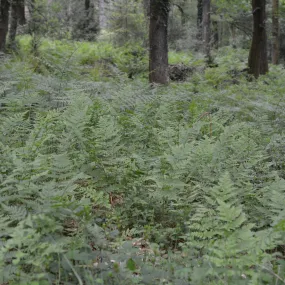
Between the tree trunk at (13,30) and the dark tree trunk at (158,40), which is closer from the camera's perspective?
the dark tree trunk at (158,40)

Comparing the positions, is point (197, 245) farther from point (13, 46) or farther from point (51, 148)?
point (13, 46)

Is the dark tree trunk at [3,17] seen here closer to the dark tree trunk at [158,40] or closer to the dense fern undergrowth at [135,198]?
the dark tree trunk at [158,40]

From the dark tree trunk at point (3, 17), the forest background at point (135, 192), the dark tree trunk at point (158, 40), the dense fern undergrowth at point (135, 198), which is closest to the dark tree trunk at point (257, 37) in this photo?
the dark tree trunk at point (158, 40)

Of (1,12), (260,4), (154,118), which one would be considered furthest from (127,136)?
(260,4)

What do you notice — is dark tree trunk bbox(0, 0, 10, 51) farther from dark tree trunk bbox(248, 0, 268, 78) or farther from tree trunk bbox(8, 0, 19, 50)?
dark tree trunk bbox(248, 0, 268, 78)

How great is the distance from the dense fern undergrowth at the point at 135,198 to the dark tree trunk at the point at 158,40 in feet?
10.2

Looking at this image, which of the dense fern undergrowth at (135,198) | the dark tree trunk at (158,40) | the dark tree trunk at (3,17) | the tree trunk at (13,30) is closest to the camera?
the dense fern undergrowth at (135,198)

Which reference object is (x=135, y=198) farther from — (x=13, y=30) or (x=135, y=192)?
(x=13, y=30)

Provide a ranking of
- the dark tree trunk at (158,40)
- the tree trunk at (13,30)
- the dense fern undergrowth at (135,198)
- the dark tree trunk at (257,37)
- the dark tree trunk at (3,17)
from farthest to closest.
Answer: the dark tree trunk at (257,37) < the tree trunk at (13,30) < the dark tree trunk at (3,17) < the dark tree trunk at (158,40) < the dense fern undergrowth at (135,198)

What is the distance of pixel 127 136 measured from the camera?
170 inches

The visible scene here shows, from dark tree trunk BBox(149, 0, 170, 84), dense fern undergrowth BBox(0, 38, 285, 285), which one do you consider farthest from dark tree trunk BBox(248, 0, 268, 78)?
dense fern undergrowth BBox(0, 38, 285, 285)

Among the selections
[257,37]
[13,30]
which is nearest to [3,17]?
[13,30]

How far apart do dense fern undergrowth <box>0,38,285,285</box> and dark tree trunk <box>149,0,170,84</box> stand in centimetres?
310

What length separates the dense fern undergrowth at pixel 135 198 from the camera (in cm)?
199
